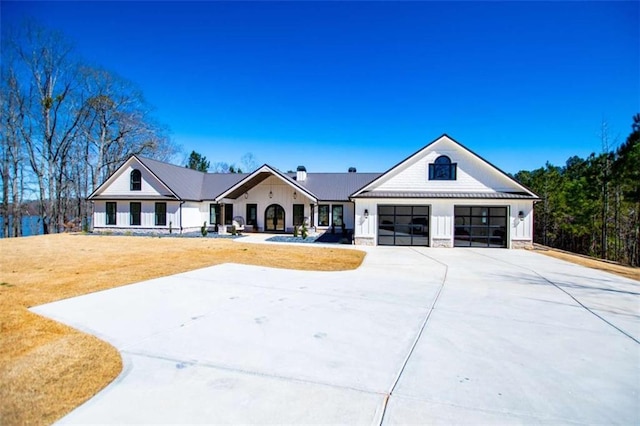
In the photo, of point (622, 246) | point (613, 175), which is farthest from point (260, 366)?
point (622, 246)

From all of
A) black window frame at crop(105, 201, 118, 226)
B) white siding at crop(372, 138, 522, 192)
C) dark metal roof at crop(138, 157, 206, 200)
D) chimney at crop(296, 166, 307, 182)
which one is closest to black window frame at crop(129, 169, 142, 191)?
dark metal roof at crop(138, 157, 206, 200)

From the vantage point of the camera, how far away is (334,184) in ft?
86.8

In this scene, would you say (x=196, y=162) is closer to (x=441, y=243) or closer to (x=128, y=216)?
(x=128, y=216)

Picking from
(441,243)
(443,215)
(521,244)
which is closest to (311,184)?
(443,215)

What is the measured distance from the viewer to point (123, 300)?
648cm

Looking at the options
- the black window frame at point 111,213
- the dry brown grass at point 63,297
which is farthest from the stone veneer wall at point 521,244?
the black window frame at point 111,213

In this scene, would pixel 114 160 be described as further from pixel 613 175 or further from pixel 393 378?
pixel 613 175

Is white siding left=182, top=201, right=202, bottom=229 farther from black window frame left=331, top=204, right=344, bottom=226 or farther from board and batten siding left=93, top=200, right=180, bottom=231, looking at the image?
black window frame left=331, top=204, right=344, bottom=226

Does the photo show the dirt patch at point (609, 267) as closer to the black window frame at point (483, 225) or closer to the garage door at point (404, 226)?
the black window frame at point (483, 225)

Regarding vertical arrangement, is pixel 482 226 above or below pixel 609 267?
above

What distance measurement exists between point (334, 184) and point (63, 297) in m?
21.3

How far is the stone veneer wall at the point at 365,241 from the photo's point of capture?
59.6ft

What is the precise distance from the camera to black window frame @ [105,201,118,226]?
24.1 m

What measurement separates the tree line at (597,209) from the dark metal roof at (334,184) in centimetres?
1402
